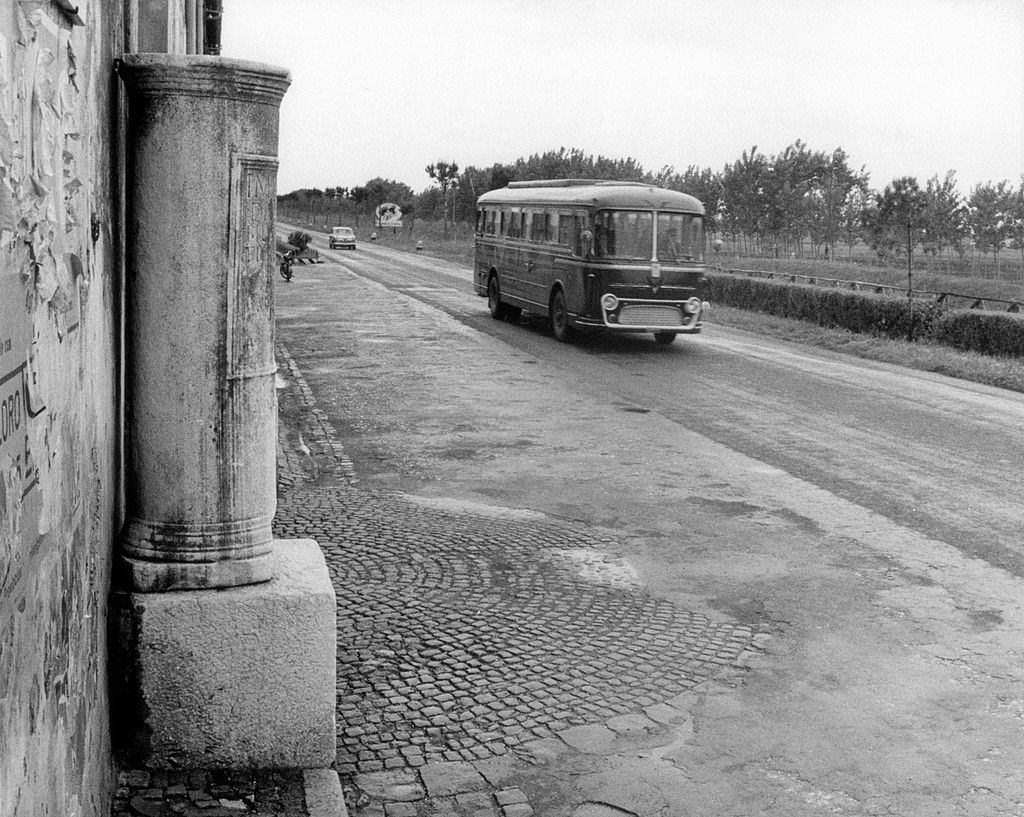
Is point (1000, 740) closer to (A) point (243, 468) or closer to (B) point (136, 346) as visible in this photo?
(A) point (243, 468)

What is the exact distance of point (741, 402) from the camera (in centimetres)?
1403

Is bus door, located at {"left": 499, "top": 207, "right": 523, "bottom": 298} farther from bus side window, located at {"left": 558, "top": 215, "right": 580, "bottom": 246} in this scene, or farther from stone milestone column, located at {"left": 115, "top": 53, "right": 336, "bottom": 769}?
stone milestone column, located at {"left": 115, "top": 53, "right": 336, "bottom": 769}

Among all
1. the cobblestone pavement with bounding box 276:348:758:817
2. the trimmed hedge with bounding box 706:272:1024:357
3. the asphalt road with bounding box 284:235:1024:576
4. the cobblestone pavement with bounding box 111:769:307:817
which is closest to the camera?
the cobblestone pavement with bounding box 111:769:307:817

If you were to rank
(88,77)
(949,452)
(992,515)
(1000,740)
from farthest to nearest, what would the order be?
(949,452), (992,515), (1000,740), (88,77)

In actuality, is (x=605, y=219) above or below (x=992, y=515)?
above

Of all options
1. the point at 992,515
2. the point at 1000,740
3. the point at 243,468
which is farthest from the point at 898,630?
the point at 243,468

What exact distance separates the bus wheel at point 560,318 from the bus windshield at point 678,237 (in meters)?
1.99

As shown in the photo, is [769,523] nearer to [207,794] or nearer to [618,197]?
[207,794]

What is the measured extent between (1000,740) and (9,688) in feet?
13.3

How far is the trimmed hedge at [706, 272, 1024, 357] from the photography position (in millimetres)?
20703

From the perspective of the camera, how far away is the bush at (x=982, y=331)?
2022 cm

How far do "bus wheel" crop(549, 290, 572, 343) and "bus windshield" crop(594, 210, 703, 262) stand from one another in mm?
1518

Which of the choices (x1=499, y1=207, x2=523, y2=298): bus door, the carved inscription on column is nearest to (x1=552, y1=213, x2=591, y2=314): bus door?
(x1=499, y1=207, x2=523, y2=298): bus door

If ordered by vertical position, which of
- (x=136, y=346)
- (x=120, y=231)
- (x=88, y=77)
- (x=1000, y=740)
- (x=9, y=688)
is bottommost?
(x=1000, y=740)
